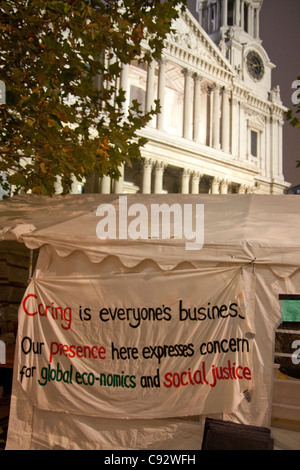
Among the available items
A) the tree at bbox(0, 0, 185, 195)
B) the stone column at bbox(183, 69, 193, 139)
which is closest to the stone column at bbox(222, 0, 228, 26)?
the stone column at bbox(183, 69, 193, 139)

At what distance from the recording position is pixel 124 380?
4.71 meters

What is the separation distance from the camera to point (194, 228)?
16.1ft

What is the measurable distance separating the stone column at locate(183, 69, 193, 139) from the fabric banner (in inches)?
1197

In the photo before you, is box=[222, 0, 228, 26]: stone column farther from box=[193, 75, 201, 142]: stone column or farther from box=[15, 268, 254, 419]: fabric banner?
box=[15, 268, 254, 419]: fabric banner

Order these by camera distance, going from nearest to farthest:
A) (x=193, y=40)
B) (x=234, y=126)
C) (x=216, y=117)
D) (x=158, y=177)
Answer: (x=158, y=177), (x=193, y=40), (x=216, y=117), (x=234, y=126)

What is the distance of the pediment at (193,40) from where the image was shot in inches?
1294

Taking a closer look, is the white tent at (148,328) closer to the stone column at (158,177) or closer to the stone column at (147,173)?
the stone column at (147,173)

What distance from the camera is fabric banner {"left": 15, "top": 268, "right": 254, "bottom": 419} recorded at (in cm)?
447

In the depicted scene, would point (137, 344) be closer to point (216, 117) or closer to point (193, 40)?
point (193, 40)

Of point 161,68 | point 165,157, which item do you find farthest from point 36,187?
point 161,68

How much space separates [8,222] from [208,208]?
2683 mm

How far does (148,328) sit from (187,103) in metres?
32.1


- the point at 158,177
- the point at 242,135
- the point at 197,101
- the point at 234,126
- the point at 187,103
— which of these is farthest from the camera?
the point at 242,135

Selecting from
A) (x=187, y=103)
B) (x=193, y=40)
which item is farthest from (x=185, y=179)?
(x=193, y=40)
